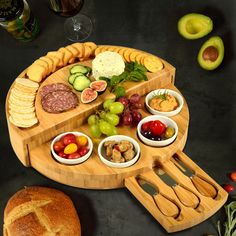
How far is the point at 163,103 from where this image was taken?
418 cm

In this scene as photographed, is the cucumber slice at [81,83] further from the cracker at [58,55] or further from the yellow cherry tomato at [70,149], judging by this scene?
the yellow cherry tomato at [70,149]

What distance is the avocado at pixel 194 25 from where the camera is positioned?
15.6 ft

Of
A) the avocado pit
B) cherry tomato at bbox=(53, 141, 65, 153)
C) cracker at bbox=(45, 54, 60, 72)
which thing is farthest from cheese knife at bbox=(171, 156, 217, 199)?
cracker at bbox=(45, 54, 60, 72)

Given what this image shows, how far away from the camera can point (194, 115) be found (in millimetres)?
4395

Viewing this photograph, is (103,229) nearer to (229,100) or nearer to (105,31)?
(229,100)

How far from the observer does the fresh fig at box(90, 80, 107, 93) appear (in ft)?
13.6

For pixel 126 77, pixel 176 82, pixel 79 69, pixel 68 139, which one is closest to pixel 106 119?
pixel 68 139

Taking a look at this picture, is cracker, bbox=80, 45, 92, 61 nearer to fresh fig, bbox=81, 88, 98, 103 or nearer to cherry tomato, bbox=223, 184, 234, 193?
fresh fig, bbox=81, 88, 98, 103

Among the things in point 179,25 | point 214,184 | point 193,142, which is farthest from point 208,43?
point 214,184

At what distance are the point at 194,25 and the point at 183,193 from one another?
1682 millimetres

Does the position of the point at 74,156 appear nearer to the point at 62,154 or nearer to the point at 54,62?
the point at 62,154

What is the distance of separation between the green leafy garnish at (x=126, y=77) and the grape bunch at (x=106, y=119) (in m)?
0.13

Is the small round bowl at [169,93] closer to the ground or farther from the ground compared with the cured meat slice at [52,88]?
closer to the ground

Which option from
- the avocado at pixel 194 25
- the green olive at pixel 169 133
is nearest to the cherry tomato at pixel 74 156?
the green olive at pixel 169 133
